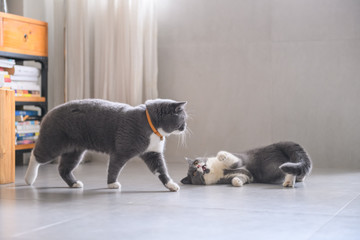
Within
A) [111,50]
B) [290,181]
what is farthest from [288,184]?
[111,50]

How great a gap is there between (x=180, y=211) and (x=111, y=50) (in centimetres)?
236

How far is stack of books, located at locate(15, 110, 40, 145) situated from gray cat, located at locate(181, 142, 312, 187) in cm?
157

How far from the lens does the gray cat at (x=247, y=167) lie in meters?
2.91

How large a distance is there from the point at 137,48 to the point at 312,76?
54.4 inches

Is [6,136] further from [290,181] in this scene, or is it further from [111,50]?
A: [290,181]

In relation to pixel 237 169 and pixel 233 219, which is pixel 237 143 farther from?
pixel 233 219

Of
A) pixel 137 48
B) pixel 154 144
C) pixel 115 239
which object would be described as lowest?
pixel 115 239

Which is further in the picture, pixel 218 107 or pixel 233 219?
pixel 218 107

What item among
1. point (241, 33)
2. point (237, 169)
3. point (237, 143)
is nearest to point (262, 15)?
point (241, 33)

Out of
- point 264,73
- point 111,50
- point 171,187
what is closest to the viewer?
point 171,187

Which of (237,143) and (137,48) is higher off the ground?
(137,48)

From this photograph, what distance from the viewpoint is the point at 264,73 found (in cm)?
396

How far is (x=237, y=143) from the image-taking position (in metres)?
4.04

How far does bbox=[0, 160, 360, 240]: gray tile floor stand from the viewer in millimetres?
1776
